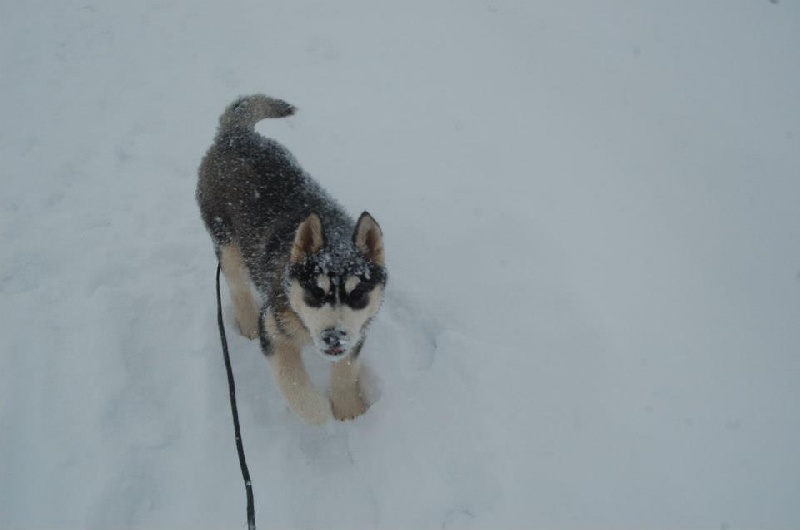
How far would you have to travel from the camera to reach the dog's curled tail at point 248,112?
4.93 meters

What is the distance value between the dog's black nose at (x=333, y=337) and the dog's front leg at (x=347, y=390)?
674 millimetres

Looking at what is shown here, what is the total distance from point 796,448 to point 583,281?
6.40 feet

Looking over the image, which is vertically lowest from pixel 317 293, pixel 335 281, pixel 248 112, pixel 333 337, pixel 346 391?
pixel 346 391

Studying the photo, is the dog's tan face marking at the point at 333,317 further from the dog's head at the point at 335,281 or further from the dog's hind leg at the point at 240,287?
the dog's hind leg at the point at 240,287

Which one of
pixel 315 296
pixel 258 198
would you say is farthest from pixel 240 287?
pixel 315 296

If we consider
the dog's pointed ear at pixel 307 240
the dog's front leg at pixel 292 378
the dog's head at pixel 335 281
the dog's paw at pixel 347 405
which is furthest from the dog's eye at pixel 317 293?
the dog's paw at pixel 347 405

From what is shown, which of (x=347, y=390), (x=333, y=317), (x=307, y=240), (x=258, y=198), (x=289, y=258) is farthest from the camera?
(x=258, y=198)

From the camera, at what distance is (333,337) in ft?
10.6

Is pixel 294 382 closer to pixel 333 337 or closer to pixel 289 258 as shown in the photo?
pixel 333 337

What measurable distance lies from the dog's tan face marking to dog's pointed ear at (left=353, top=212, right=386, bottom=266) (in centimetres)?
23

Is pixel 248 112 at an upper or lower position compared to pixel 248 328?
upper

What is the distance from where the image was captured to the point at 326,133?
269 inches

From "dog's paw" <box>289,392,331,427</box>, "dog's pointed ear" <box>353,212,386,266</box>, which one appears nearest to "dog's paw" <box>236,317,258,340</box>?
"dog's paw" <box>289,392,331,427</box>

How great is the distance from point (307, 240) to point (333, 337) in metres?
0.74
